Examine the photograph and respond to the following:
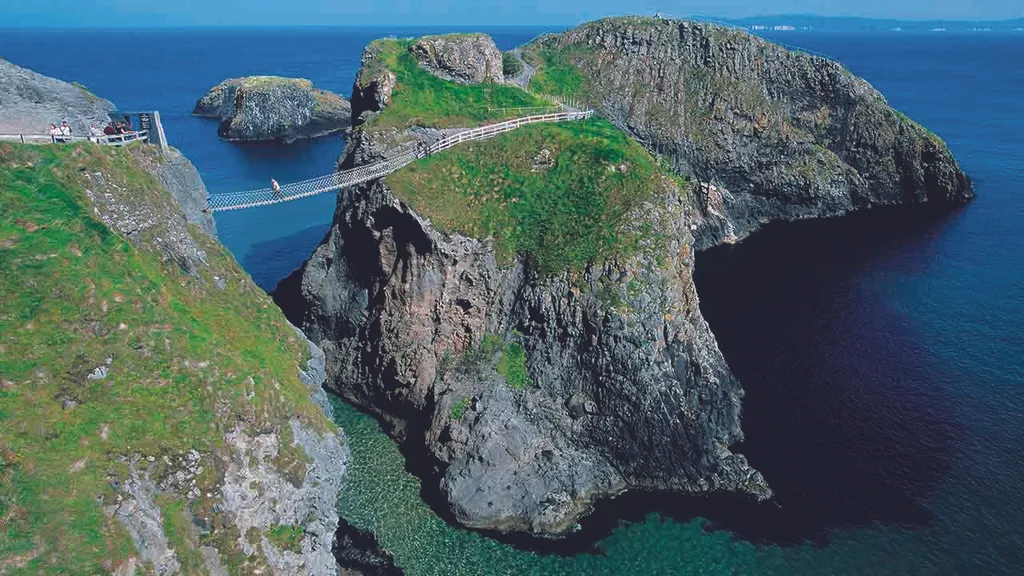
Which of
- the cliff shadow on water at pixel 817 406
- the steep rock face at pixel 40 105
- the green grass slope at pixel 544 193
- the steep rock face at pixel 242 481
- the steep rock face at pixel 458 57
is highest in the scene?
the steep rock face at pixel 458 57

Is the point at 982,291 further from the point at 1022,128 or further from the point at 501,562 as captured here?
the point at 1022,128

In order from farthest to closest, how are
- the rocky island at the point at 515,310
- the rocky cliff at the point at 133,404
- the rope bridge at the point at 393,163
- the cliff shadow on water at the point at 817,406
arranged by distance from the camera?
the rope bridge at the point at 393,163
the rocky island at the point at 515,310
the cliff shadow on water at the point at 817,406
the rocky cliff at the point at 133,404

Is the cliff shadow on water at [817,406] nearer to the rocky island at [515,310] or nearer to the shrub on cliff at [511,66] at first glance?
the rocky island at [515,310]

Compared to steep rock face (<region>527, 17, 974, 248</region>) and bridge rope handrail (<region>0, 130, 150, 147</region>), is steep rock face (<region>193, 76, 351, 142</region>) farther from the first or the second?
bridge rope handrail (<region>0, 130, 150, 147</region>)

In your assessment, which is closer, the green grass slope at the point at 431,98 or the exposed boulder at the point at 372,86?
the green grass slope at the point at 431,98

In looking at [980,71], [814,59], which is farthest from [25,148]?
[980,71]

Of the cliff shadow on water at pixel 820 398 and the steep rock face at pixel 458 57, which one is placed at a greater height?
the steep rock face at pixel 458 57

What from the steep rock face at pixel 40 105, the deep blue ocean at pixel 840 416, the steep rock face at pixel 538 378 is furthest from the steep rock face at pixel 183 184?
the deep blue ocean at pixel 840 416

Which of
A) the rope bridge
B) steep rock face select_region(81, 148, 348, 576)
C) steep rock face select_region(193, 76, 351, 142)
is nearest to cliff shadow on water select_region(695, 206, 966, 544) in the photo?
steep rock face select_region(81, 148, 348, 576)
